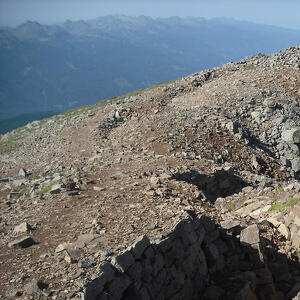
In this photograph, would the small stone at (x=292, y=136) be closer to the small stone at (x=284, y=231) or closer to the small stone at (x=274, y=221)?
the small stone at (x=274, y=221)

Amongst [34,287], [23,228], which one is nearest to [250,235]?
[34,287]

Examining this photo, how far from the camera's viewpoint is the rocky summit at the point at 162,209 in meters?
11.4

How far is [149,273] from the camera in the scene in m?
11.5

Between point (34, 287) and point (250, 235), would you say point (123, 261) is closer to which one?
point (34, 287)

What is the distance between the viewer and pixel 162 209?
48.5ft

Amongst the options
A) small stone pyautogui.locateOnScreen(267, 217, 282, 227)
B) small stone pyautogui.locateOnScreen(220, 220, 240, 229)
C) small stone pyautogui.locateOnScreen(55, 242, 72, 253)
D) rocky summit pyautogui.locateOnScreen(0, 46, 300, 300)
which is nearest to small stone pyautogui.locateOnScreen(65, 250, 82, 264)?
rocky summit pyautogui.locateOnScreen(0, 46, 300, 300)

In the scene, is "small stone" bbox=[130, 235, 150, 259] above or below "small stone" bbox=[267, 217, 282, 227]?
above

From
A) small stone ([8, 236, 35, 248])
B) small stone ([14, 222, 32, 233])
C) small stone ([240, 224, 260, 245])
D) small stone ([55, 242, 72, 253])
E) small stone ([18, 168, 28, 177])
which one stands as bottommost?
small stone ([18, 168, 28, 177])

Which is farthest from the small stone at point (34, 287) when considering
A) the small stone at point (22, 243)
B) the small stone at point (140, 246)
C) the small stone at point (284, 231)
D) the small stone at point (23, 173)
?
the small stone at point (23, 173)

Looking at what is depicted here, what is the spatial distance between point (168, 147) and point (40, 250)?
1405cm

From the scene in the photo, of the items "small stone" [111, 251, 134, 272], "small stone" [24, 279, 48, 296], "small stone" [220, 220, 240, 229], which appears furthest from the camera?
"small stone" [220, 220, 240, 229]

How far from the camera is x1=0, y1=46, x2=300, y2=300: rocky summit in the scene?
447 inches

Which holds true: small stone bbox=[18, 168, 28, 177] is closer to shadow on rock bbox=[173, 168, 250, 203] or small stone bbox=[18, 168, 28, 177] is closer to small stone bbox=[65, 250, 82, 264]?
shadow on rock bbox=[173, 168, 250, 203]

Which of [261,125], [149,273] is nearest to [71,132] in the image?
[261,125]
